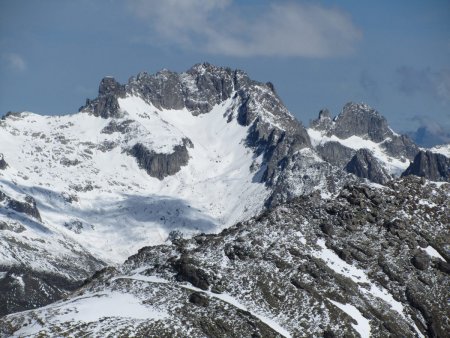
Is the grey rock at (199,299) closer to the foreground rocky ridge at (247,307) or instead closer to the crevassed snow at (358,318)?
the foreground rocky ridge at (247,307)

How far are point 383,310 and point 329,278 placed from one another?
14182 millimetres

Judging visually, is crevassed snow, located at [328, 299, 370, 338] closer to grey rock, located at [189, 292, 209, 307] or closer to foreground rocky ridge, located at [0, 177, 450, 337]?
foreground rocky ridge, located at [0, 177, 450, 337]

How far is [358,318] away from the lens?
612 feet

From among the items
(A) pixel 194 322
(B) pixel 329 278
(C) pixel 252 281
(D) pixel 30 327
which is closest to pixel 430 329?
(B) pixel 329 278

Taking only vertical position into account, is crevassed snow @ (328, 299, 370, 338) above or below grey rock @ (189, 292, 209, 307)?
above

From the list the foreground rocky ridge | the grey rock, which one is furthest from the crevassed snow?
the grey rock

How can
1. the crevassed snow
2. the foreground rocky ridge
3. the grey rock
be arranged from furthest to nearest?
the crevassed snow, the grey rock, the foreground rocky ridge

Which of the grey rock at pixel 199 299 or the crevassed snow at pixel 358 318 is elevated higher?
the crevassed snow at pixel 358 318

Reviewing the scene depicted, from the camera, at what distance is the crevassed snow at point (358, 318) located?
598ft

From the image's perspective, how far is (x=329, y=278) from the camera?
19850 cm

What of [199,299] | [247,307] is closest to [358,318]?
[247,307]

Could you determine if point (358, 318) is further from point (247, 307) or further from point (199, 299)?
point (199, 299)

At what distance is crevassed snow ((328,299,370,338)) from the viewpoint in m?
182

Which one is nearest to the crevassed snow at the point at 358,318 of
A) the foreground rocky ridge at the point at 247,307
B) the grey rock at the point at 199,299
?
the foreground rocky ridge at the point at 247,307
